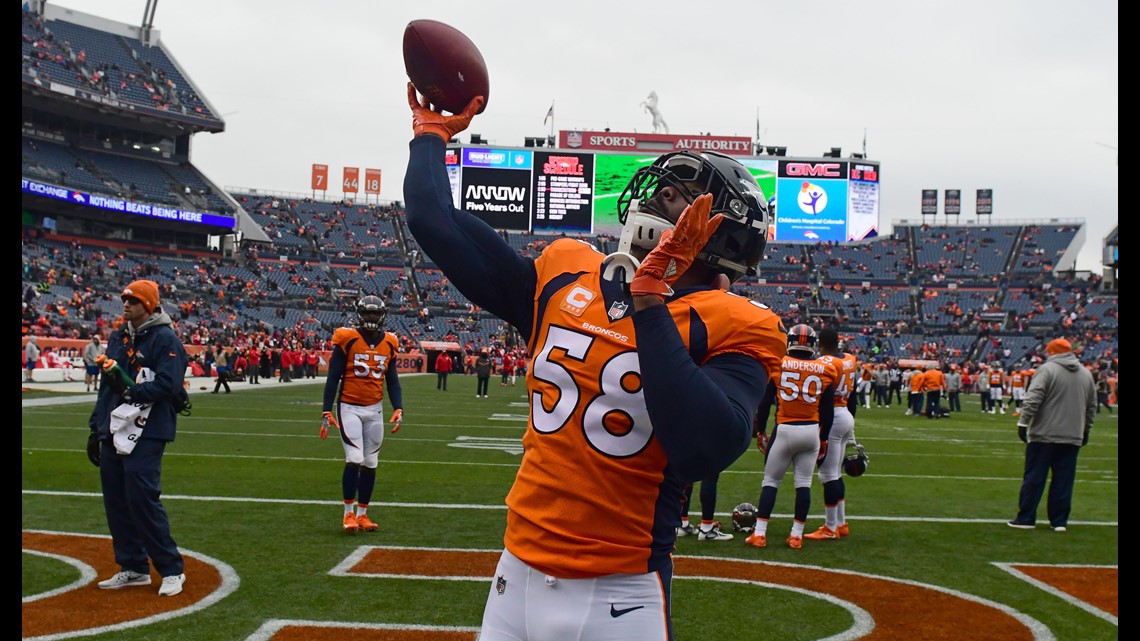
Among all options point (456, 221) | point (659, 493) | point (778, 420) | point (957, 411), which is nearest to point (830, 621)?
point (778, 420)

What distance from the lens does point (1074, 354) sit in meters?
10.0

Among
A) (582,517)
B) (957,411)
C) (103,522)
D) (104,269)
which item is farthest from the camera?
(104,269)

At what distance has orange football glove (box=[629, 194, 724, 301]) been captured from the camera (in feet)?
6.53

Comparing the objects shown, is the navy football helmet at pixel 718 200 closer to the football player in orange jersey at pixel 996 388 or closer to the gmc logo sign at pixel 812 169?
the football player in orange jersey at pixel 996 388

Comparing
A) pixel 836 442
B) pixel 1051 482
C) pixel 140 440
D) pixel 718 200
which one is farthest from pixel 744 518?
pixel 718 200

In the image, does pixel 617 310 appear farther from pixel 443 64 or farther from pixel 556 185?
pixel 556 185

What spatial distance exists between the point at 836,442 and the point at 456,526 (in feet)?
12.2

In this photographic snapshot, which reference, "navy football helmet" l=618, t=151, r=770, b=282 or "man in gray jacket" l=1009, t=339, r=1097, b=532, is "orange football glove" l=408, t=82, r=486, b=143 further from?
"man in gray jacket" l=1009, t=339, r=1097, b=532

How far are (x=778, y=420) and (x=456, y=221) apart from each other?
6.54 metres

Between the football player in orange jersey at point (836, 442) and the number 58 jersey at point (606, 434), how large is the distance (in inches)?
254

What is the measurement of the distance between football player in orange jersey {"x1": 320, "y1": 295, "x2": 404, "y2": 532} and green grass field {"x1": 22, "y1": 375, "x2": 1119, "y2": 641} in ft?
1.53

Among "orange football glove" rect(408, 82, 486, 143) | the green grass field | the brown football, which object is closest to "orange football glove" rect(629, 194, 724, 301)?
the green grass field

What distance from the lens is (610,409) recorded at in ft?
7.38

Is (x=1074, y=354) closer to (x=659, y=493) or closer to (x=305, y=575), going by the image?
(x=305, y=575)
